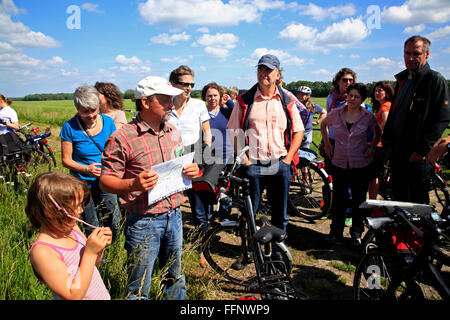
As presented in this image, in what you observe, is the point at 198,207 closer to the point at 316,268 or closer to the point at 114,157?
the point at 316,268

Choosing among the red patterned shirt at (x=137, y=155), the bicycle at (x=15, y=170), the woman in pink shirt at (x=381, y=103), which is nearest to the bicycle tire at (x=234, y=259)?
the red patterned shirt at (x=137, y=155)

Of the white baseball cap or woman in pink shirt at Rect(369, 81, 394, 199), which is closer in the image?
the white baseball cap

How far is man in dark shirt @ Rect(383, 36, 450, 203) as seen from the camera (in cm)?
311

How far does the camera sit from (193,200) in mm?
3697

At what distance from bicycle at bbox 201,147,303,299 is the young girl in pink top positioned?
1.42 meters

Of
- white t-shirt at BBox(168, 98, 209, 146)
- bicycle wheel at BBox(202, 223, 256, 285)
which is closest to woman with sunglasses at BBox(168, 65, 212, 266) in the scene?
white t-shirt at BBox(168, 98, 209, 146)

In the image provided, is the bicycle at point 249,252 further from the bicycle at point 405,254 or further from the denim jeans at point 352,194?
the denim jeans at point 352,194

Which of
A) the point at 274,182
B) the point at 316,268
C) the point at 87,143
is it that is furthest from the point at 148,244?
the point at 316,268

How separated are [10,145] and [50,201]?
5.56 meters

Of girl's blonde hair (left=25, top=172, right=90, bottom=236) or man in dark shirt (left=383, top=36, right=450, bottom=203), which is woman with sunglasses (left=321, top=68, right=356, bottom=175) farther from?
girl's blonde hair (left=25, top=172, right=90, bottom=236)

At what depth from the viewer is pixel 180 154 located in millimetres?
2318

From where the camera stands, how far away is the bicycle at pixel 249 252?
2.55 metres

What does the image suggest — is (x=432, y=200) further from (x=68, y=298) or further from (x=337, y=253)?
(x=68, y=298)
